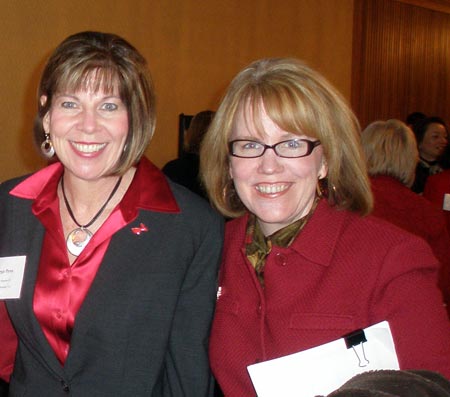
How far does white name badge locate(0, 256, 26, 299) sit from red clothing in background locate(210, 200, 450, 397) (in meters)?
0.57

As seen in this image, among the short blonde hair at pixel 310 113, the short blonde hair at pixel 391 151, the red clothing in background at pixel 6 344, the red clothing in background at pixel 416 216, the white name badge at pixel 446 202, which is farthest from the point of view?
the white name badge at pixel 446 202

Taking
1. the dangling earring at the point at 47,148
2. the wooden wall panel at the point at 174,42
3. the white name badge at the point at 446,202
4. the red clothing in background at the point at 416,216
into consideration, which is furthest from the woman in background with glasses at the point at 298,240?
the wooden wall panel at the point at 174,42

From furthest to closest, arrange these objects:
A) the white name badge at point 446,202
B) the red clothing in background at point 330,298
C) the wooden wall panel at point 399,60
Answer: the wooden wall panel at point 399,60, the white name badge at point 446,202, the red clothing in background at point 330,298

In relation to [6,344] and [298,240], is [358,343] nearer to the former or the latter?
[298,240]

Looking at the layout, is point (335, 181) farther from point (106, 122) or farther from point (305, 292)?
point (106, 122)

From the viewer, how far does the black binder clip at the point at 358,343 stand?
149 cm

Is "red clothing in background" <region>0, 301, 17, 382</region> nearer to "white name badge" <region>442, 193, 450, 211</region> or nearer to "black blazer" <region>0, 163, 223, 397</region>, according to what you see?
"black blazer" <region>0, 163, 223, 397</region>

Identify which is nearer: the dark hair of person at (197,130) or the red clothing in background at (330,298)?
the red clothing in background at (330,298)

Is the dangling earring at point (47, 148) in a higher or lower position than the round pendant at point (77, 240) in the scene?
higher

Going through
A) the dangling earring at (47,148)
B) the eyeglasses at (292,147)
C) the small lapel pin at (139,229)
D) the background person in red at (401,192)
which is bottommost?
the background person in red at (401,192)

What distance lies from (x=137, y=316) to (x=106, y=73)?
70cm

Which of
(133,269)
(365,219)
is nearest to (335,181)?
(365,219)

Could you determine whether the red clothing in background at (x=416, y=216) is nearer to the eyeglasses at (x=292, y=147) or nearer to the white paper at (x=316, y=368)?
the eyeglasses at (x=292, y=147)

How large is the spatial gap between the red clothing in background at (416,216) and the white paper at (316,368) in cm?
176
